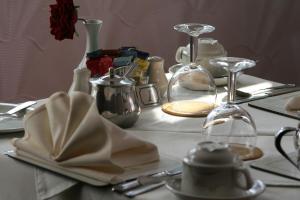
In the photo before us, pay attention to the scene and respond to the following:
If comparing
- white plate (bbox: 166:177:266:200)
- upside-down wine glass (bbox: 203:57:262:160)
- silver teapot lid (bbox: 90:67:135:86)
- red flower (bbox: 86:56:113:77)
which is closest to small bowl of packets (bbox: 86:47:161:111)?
red flower (bbox: 86:56:113:77)

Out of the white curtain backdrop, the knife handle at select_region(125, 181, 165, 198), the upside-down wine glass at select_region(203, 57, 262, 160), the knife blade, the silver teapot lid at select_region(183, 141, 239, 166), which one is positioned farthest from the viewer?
the white curtain backdrop

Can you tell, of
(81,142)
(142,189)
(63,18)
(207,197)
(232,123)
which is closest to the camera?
(207,197)

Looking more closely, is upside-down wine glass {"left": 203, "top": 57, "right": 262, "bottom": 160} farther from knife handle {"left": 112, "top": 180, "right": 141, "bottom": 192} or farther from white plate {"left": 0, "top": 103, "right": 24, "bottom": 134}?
white plate {"left": 0, "top": 103, "right": 24, "bottom": 134}

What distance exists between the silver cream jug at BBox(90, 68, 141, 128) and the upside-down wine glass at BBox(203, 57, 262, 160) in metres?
0.17

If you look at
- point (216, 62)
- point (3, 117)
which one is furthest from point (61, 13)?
point (216, 62)

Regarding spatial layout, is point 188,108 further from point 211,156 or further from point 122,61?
point 211,156

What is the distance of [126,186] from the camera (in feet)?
3.60

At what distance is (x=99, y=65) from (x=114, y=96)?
19 centimetres

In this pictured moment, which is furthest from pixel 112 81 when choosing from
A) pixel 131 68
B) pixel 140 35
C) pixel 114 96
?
pixel 140 35

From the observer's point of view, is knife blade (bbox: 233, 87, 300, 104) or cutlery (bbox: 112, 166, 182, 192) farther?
knife blade (bbox: 233, 87, 300, 104)

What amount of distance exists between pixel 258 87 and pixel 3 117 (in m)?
0.68

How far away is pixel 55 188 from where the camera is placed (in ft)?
3.79

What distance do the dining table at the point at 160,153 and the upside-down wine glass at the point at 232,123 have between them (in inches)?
1.1

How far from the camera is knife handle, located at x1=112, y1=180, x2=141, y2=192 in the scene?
1089 mm
